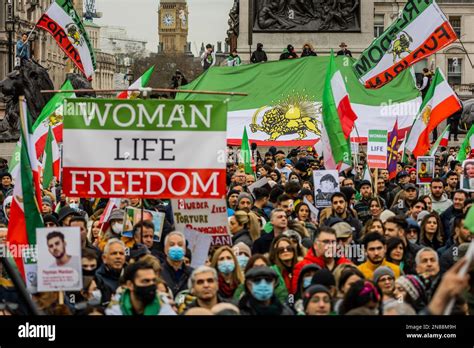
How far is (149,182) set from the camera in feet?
43.3

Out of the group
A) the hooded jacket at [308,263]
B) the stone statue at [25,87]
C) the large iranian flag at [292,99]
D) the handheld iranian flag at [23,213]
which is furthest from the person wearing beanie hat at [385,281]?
the stone statue at [25,87]

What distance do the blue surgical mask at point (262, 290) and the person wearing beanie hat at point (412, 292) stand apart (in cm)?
Result: 94

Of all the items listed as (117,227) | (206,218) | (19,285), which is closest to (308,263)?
(206,218)

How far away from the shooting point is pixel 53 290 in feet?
37.6

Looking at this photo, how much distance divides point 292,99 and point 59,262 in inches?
1031

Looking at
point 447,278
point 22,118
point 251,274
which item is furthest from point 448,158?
point 447,278

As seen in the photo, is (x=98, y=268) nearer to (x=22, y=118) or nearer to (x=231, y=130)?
(x=22, y=118)

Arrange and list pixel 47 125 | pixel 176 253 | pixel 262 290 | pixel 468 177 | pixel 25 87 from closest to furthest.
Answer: pixel 262 290
pixel 176 253
pixel 468 177
pixel 47 125
pixel 25 87

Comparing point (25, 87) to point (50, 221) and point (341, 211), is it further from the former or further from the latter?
point (50, 221)

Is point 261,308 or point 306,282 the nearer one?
point 261,308

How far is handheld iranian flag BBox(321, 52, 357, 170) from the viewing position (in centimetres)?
1950

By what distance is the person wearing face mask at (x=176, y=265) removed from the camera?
13.1m

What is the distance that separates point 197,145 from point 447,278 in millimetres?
5870

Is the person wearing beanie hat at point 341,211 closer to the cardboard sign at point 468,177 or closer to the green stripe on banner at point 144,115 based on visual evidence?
the cardboard sign at point 468,177
